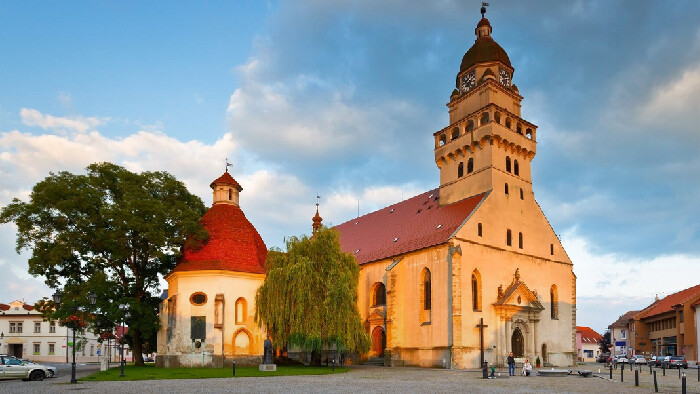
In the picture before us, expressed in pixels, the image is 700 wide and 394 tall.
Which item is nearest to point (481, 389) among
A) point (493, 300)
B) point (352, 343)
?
point (352, 343)

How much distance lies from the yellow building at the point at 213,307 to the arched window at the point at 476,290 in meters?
14.5

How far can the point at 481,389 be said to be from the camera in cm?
2077

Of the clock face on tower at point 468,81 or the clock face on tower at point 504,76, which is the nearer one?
the clock face on tower at point 504,76

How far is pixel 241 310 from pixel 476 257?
649 inches

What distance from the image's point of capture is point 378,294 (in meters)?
45.5

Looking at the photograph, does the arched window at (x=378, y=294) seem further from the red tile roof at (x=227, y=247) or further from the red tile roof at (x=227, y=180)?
the red tile roof at (x=227, y=180)

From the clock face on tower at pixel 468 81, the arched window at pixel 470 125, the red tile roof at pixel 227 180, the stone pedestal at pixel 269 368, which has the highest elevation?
the clock face on tower at pixel 468 81

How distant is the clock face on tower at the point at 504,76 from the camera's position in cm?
4669

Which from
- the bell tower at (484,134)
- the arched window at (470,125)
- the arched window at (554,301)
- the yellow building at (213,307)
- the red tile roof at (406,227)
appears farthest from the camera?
the arched window at (470,125)

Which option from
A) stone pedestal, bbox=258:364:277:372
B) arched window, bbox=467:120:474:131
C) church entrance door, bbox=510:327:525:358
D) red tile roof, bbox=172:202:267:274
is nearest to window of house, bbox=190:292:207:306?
red tile roof, bbox=172:202:267:274

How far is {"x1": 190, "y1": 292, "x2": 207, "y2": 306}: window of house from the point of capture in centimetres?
3822

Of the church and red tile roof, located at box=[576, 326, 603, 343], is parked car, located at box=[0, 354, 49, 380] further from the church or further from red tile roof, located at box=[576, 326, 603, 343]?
red tile roof, located at box=[576, 326, 603, 343]

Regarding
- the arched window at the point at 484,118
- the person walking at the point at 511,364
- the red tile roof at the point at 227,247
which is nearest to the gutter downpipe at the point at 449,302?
the person walking at the point at 511,364

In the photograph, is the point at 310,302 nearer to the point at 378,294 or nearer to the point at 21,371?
the point at 378,294
